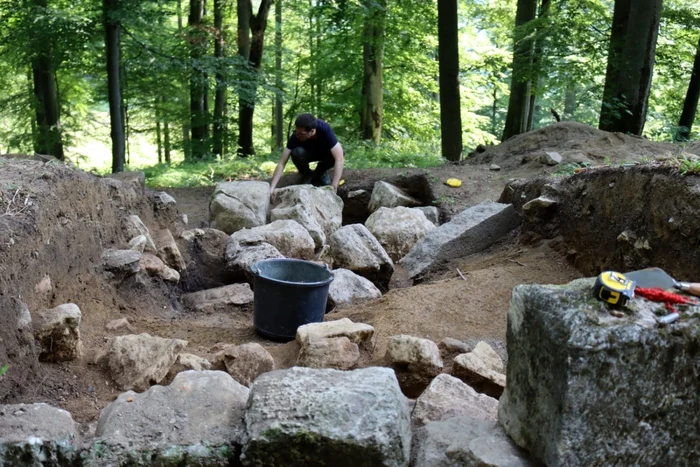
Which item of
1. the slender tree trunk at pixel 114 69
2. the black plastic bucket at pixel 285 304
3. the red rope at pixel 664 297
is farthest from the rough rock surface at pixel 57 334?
the slender tree trunk at pixel 114 69

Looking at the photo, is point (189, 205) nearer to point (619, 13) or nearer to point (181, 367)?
point (181, 367)

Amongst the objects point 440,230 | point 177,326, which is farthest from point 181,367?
point 440,230

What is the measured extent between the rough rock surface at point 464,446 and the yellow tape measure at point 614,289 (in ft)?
2.01

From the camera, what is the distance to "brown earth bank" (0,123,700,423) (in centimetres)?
311

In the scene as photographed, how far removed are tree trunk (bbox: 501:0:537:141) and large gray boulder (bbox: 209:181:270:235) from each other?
6.51 m

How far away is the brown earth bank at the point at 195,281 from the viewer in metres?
3.11

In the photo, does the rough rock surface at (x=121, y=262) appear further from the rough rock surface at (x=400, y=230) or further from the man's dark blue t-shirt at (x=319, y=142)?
the man's dark blue t-shirt at (x=319, y=142)

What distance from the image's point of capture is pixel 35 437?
2066 mm

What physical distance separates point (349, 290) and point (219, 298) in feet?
4.14

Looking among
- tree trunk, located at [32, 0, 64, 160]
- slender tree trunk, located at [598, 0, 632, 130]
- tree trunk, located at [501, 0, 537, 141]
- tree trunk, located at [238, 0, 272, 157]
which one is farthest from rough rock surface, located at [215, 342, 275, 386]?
tree trunk, located at [32, 0, 64, 160]

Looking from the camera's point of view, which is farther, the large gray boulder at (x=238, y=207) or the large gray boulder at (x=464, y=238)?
the large gray boulder at (x=238, y=207)

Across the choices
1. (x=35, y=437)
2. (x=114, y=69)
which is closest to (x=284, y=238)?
(x=35, y=437)

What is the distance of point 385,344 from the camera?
12.8ft

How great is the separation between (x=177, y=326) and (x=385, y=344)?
172 centimetres
